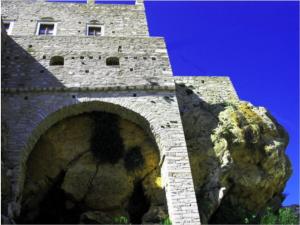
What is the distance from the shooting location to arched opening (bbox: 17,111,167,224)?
36.5 feet

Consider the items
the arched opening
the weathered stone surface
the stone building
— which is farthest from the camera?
the arched opening

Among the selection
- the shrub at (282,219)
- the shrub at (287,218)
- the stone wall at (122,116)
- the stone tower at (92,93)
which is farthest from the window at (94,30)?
the shrub at (287,218)

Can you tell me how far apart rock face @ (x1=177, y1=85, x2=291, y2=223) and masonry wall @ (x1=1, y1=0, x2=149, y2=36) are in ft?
17.7

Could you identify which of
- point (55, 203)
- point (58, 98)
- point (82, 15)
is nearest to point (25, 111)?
point (58, 98)

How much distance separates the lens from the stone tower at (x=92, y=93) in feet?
31.3

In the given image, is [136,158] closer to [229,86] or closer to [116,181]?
[116,181]

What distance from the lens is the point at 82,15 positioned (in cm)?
1609

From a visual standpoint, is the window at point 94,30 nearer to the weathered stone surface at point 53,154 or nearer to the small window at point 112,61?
the small window at point 112,61

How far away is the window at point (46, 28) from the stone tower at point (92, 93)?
2742 millimetres

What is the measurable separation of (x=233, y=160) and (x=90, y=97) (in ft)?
17.4

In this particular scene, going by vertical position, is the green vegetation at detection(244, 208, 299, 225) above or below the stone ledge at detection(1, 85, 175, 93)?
below

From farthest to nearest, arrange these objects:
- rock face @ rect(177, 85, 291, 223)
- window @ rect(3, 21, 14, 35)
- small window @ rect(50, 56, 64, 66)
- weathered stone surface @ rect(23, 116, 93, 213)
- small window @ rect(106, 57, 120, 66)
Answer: window @ rect(3, 21, 14, 35) < small window @ rect(106, 57, 120, 66) < small window @ rect(50, 56, 64, 66) < rock face @ rect(177, 85, 291, 223) < weathered stone surface @ rect(23, 116, 93, 213)

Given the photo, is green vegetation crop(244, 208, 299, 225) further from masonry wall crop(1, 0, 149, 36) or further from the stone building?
masonry wall crop(1, 0, 149, 36)

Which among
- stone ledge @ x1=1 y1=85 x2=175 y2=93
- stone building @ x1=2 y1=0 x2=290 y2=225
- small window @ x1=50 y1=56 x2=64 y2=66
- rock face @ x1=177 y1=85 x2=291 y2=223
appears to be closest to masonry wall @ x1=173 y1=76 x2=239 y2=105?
stone building @ x1=2 y1=0 x2=290 y2=225
